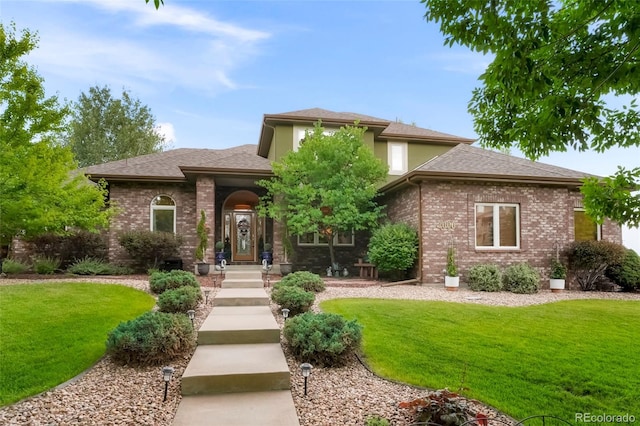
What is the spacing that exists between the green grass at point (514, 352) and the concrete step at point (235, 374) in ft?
3.99

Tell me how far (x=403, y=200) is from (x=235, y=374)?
10.5 m

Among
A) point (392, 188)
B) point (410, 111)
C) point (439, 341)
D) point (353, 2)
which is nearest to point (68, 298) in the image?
point (439, 341)

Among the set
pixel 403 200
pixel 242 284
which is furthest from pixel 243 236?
pixel 403 200

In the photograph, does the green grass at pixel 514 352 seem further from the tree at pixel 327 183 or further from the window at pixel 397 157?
the window at pixel 397 157

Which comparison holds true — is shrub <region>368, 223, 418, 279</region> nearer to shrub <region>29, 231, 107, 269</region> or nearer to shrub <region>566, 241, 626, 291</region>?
shrub <region>566, 241, 626, 291</region>

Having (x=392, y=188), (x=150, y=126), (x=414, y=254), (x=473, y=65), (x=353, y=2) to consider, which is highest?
(x=150, y=126)

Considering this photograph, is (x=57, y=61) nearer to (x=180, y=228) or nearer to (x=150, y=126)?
(x=180, y=228)

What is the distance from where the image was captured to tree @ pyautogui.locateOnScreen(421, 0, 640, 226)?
142 inches

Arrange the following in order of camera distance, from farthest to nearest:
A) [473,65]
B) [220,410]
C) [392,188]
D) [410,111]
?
[410,111]
[392,188]
[473,65]
[220,410]

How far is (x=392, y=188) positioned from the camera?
14.1 m

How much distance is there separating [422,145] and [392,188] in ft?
15.5

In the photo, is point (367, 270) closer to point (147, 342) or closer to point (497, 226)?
point (497, 226)

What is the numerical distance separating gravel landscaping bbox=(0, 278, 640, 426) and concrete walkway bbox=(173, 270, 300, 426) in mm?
163

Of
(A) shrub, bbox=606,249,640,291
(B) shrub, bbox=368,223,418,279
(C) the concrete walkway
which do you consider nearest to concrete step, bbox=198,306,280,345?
(C) the concrete walkway
